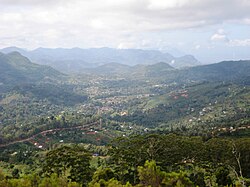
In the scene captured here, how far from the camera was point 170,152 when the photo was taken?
47250mm

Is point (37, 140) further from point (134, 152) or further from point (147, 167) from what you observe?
point (147, 167)

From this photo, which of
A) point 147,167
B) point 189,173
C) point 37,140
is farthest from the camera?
point 37,140

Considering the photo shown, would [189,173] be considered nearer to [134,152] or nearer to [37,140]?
[134,152]

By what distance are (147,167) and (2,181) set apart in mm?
16605

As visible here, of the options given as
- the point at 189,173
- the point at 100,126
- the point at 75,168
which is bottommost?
the point at 100,126

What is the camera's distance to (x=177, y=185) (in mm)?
33969

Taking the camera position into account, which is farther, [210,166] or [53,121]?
[53,121]

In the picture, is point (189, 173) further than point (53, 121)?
No

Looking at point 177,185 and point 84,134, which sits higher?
point 177,185

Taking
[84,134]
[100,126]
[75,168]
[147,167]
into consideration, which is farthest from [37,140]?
[147,167]

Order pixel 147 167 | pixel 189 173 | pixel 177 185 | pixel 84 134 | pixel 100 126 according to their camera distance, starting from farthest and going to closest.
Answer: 1. pixel 100 126
2. pixel 84 134
3. pixel 189 173
4. pixel 147 167
5. pixel 177 185

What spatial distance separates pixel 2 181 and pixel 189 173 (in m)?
28.6

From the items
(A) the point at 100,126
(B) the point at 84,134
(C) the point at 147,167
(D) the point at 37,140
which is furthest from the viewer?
(A) the point at 100,126

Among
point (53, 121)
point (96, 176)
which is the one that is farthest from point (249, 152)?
point (53, 121)
